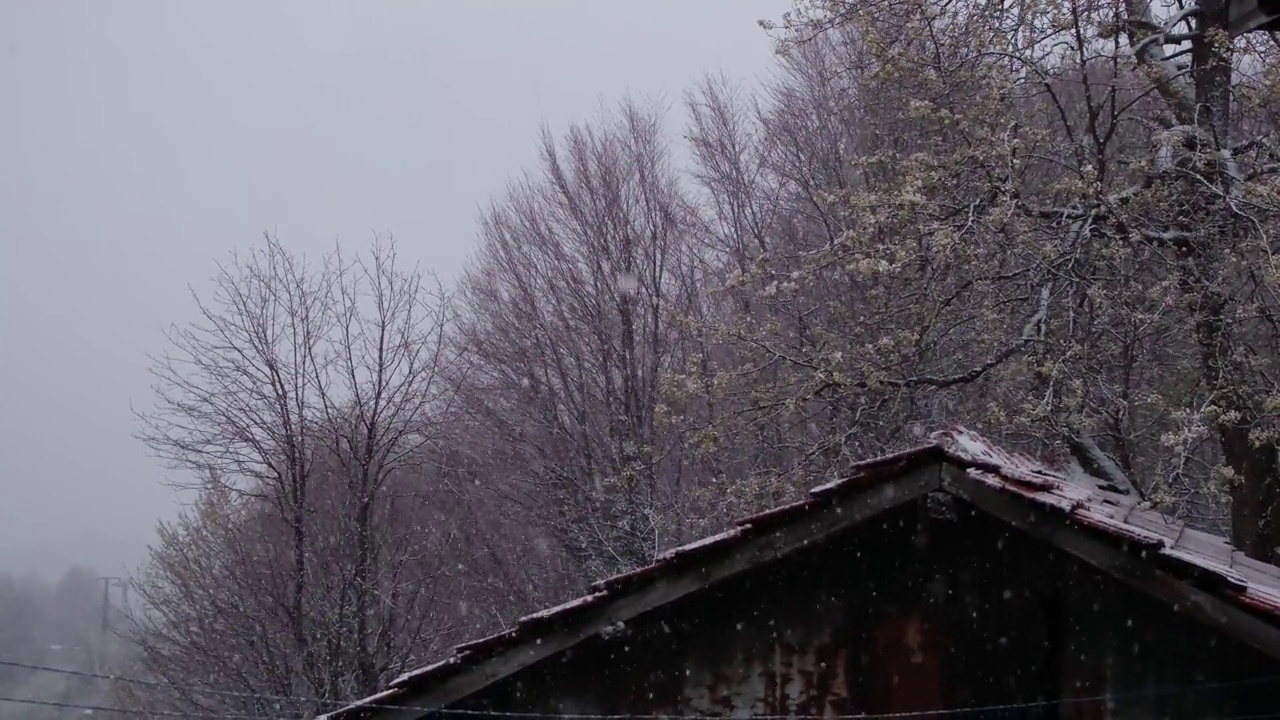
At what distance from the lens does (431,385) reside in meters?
22.2

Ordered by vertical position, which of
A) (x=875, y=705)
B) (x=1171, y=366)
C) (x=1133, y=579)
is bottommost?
Answer: (x=875, y=705)

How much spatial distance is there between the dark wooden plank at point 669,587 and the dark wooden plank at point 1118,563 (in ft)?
0.79

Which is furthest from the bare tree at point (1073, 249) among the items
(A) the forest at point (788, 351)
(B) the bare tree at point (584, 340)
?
(B) the bare tree at point (584, 340)

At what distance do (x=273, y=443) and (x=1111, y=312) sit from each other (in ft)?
46.8

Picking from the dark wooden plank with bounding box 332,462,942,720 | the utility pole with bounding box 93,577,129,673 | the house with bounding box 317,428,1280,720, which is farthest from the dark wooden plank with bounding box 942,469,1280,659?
the utility pole with bounding box 93,577,129,673

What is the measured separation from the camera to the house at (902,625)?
5.01 meters

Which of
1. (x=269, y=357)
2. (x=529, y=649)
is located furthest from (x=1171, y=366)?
(x=269, y=357)

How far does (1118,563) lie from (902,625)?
3.39 feet

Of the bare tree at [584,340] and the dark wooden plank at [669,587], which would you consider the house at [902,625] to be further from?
the bare tree at [584,340]

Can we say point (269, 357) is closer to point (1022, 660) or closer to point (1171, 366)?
point (1171, 366)

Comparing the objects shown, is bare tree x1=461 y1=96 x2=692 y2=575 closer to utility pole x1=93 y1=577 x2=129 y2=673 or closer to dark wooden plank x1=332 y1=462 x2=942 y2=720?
utility pole x1=93 y1=577 x2=129 y2=673

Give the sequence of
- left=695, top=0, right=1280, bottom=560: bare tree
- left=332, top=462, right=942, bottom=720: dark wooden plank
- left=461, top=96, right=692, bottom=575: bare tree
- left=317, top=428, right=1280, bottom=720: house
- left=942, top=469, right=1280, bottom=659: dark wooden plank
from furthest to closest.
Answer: left=461, top=96, right=692, bottom=575: bare tree, left=695, top=0, right=1280, bottom=560: bare tree, left=332, top=462, right=942, bottom=720: dark wooden plank, left=317, top=428, right=1280, bottom=720: house, left=942, top=469, right=1280, bottom=659: dark wooden plank

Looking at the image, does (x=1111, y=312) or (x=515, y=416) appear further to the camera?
(x=515, y=416)

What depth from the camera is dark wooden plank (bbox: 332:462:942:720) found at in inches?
208
